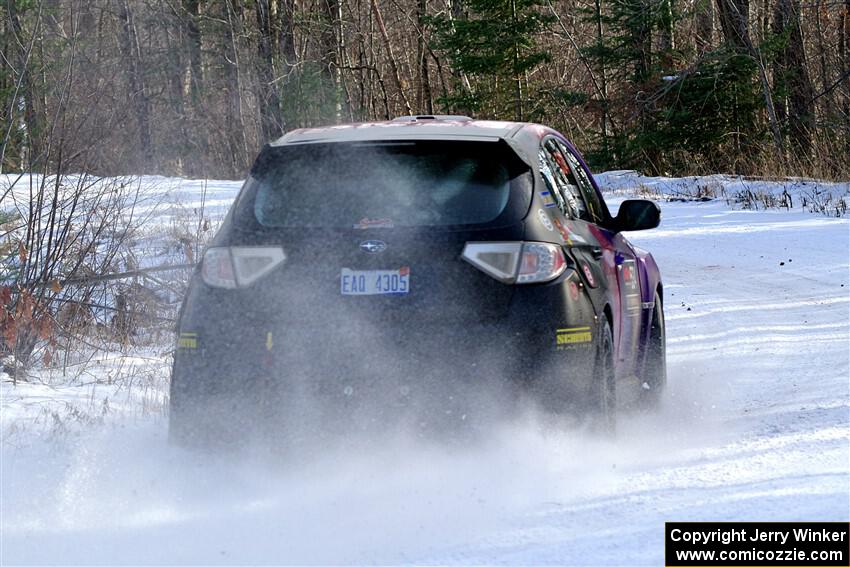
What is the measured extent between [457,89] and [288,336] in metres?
33.0

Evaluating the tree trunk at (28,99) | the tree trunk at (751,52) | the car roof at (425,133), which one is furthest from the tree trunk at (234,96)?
the car roof at (425,133)

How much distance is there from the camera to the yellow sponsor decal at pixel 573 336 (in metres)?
5.26

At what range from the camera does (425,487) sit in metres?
5.16

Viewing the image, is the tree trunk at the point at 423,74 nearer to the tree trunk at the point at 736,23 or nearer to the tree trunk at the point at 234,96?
the tree trunk at the point at 234,96

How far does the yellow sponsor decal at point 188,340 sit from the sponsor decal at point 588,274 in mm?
1755

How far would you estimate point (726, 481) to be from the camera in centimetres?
526

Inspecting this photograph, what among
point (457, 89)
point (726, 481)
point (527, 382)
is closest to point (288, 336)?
point (527, 382)

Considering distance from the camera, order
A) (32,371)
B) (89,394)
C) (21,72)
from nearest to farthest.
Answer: (89,394), (32,371), (21,72)

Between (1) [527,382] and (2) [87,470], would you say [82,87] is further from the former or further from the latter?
(1) [527,382]

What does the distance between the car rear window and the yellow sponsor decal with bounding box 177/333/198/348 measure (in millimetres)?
583

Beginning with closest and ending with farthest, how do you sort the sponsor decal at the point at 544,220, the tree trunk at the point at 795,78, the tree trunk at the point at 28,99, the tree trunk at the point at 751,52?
the sponsor decal at the point at 544,220, the tree trunk at the point at 28,99, the tree trunk at the point at 751,52, the tree trunk at the point at 795,78

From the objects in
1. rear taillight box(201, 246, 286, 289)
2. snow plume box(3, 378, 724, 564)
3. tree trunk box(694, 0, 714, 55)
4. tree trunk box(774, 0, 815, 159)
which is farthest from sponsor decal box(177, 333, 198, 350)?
tree trunk box(694, 0, 714, 55)

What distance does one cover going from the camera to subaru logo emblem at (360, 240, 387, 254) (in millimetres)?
5207

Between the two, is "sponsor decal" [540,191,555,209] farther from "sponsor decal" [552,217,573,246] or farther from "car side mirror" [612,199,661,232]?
"car side mirror" [612,199,661,232]
